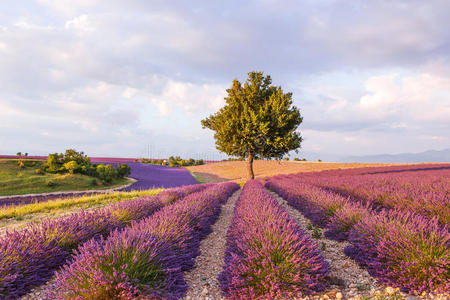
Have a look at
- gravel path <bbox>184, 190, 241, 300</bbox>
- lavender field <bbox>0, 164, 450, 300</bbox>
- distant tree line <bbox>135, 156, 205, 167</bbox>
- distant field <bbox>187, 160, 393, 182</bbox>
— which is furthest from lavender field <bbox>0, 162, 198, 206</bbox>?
A: distant tree line <bbox>135, 156, 205, 167</bbox>

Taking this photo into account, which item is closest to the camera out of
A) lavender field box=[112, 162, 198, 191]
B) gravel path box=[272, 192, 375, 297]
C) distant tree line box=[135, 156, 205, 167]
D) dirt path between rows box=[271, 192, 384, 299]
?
dirt path between rows box=[271, 192, 384, 299]

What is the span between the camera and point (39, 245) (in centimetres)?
340

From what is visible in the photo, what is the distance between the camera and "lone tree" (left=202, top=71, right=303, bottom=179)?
1596 centimetres

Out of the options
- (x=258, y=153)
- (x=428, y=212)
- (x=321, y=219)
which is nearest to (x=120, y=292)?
(x=321, y=219)

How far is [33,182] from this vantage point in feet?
50.9

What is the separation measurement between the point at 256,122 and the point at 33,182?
16528 millimetres

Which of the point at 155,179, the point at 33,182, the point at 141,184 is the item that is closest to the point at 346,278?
the point at 141,184

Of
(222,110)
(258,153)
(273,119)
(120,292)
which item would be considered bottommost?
(120,292)

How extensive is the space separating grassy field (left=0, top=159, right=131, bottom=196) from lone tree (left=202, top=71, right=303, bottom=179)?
33.9 feet

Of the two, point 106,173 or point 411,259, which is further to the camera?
point 106,173

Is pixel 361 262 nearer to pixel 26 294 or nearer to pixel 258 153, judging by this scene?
pixel 26 294

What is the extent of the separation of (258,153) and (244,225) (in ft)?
48.5

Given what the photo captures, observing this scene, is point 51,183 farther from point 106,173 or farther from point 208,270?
point 208,270

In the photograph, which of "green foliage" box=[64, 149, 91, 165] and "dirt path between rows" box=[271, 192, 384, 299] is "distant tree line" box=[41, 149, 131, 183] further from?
"dirt path between rows" box=[271, 192, 384, 299]
